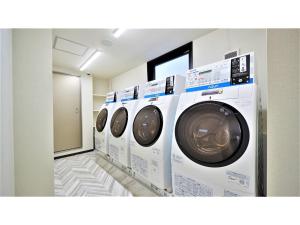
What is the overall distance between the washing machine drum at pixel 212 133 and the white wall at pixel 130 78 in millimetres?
1720

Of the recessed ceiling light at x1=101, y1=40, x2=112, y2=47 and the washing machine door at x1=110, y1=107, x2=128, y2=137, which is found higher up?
the recessed ceiling light at x1=101, y1=40, x2=112, y2=47

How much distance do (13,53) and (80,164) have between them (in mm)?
1954

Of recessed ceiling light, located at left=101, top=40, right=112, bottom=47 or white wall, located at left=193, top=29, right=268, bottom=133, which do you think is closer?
white wall, located at left=193, top=29, right=268, bottom=133

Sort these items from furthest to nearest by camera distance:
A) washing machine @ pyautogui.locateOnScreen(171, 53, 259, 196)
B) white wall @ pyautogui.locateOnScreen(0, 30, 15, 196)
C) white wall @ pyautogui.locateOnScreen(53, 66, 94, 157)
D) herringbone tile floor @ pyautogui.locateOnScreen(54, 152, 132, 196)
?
white wall @ pyautogui.locateOnScreen(53, 66, 94, 157) < herringbone tile floor @ pyautogui.locateOnScreen(54, 152, 132, 196) < washing machine @ pyautogui.locateOnScreen(171, 53, 259, 196) < white wall @ pyautogui.locateOnScreen(0, 30, 15, 196)

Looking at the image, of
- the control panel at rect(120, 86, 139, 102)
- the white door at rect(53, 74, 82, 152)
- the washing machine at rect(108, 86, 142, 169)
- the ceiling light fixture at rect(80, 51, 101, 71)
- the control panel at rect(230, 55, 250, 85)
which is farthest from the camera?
the white door at rect(53, 74, 82, 152)

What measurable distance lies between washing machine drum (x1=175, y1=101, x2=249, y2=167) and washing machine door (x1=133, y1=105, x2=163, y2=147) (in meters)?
0.23

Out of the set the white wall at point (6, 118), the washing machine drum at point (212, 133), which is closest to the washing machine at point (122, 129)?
the washing machine drum at point (212, 133)

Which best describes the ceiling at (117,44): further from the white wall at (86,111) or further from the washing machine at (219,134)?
the washing machine at (219,134)

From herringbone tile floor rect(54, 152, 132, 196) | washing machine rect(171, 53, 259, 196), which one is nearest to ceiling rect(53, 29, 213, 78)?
washing machine rect(171, 53, 259, 196)

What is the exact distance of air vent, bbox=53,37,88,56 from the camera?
1611 mm

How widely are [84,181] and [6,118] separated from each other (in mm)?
1321

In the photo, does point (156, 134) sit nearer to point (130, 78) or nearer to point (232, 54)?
point (232, 54)

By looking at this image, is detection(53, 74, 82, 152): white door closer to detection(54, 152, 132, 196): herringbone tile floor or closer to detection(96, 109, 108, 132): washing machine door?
detection(54, 152, 132, 196): herringbone tile floor

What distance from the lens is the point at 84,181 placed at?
1478 millimetres
